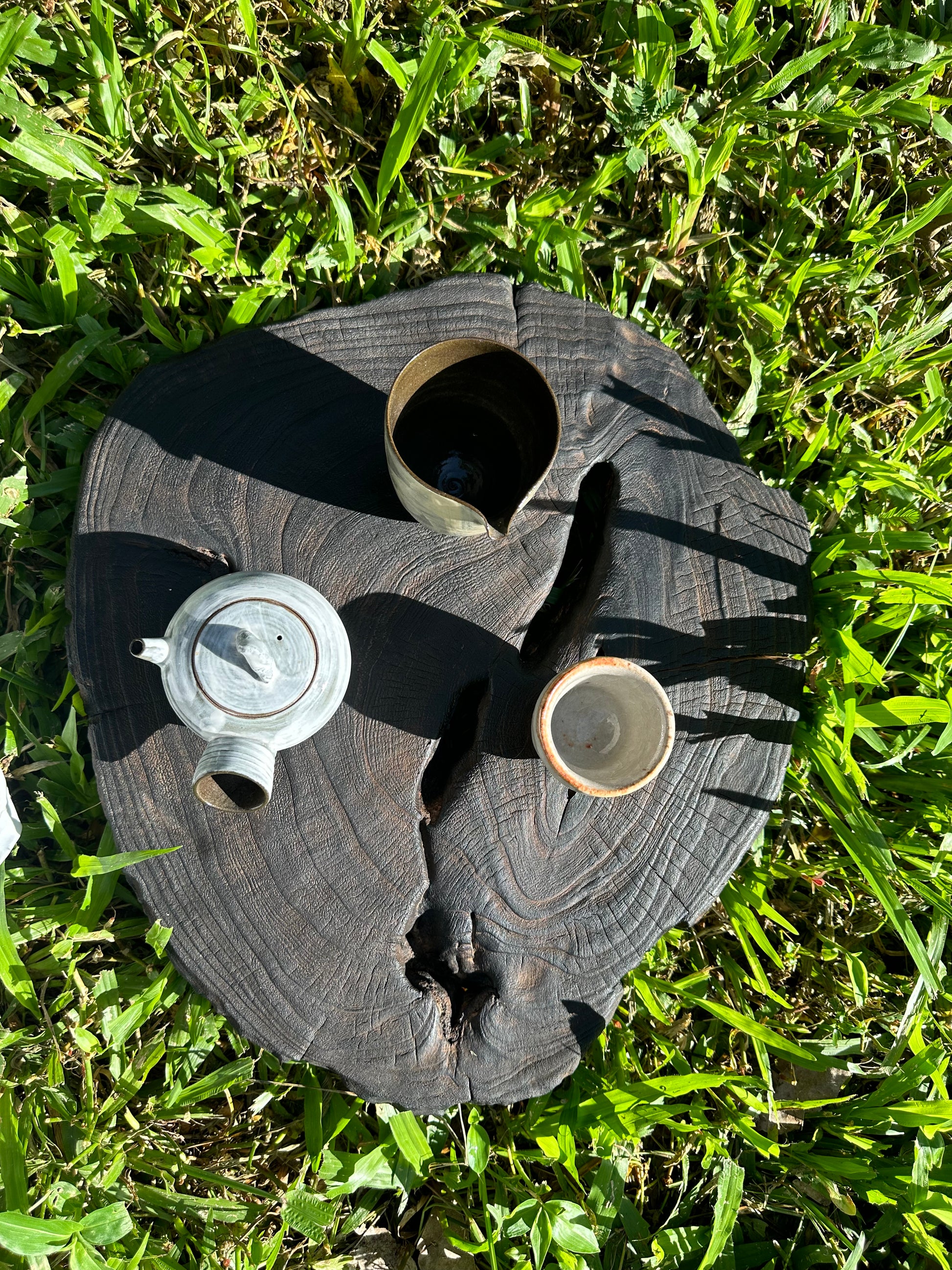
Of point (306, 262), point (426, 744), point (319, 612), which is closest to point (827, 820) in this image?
point (426, 744)

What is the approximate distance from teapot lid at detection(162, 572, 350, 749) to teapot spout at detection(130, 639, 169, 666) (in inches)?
0.6

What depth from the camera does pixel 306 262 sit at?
2127 mm

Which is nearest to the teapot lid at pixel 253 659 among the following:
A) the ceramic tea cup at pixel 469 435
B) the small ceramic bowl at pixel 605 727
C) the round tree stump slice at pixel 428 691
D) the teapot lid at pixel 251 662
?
the teapot lid at pixel 251 662

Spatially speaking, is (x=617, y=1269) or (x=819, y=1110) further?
(x=819, y=1110)

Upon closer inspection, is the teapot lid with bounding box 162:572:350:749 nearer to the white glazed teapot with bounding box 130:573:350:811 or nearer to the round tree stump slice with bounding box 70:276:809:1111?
the white glazed teapot with bounding box 130:573:350:811

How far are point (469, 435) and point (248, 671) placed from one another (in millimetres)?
762

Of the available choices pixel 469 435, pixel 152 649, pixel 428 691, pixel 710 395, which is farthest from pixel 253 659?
pixel 710 395

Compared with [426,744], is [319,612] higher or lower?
higher

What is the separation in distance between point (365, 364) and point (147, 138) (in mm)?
863

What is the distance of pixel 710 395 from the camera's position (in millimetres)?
2412

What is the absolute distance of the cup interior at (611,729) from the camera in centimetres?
175

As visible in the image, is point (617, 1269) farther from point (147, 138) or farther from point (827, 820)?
point (147, 138)

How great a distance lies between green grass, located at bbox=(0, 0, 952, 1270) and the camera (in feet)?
6.66

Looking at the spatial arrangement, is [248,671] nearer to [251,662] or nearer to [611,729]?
[251,662]
